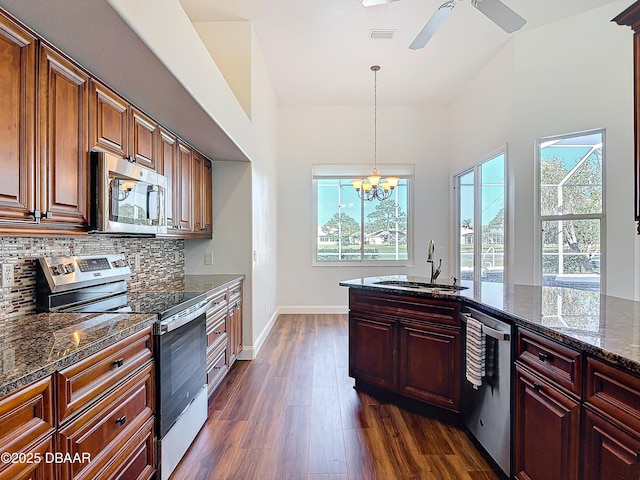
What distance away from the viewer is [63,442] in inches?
48.4

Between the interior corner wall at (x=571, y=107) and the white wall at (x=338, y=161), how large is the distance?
1698mm

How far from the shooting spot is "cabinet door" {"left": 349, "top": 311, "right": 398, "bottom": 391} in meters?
2.81

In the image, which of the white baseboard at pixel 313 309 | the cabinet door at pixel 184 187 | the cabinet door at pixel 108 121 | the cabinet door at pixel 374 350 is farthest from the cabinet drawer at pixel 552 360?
the white baseboard at pixel 313 309

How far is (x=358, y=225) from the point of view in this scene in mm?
6469

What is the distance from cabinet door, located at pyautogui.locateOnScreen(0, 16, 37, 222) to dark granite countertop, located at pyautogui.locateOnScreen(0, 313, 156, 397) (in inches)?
18.7

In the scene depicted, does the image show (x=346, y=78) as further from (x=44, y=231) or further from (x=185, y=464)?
(x=185, y=464)

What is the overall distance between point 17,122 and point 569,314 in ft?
8.55

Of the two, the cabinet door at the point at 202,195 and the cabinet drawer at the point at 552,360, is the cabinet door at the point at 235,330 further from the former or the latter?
the cabinet drawer at the point at 552,360

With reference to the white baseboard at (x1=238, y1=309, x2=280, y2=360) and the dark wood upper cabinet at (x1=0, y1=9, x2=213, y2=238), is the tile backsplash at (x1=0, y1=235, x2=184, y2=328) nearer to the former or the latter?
the dark wood upper cabinet at (x1=0, y1=9, x2=213, y2=238)

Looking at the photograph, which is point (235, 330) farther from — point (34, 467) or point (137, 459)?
point (34, 467)

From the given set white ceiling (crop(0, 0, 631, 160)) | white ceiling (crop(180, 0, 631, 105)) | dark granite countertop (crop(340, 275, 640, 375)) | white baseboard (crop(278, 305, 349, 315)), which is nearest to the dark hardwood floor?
dark granite countertop (crop(340, 275, 640, 375))

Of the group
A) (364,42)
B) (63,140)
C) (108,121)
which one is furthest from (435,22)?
(63,140)

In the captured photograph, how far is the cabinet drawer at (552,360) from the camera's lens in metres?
1.40

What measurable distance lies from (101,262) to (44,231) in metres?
0.76
